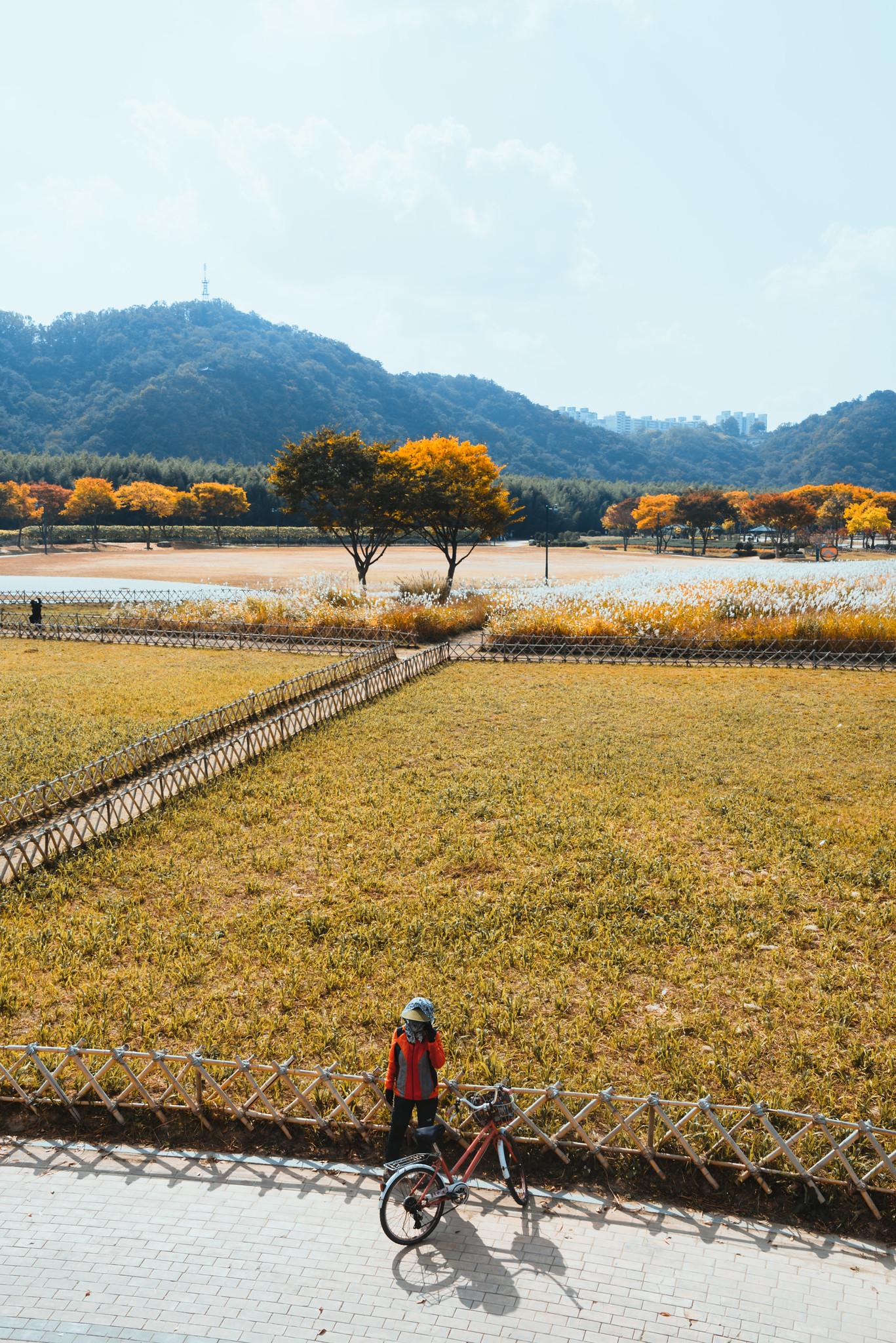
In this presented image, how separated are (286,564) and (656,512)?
201 ft

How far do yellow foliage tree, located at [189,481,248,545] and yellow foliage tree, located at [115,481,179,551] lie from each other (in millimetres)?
3067

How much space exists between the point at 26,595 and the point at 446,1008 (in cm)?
4261

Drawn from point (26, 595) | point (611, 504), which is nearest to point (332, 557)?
→ point (26, 595)

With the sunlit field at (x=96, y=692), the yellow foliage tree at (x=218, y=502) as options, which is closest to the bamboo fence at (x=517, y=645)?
the sunlit field at (x=96, y=692)

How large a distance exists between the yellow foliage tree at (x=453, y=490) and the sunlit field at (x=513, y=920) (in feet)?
89.1

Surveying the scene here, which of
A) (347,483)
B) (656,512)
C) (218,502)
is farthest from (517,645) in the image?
(656,512)

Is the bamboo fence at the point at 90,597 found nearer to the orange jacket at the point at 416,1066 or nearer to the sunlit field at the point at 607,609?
Answer: the sunlit field at the point at 607,609

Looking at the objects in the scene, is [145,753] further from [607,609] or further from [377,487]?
[377,487]

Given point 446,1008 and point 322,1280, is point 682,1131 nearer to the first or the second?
point 446,1008

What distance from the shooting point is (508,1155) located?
588 cm

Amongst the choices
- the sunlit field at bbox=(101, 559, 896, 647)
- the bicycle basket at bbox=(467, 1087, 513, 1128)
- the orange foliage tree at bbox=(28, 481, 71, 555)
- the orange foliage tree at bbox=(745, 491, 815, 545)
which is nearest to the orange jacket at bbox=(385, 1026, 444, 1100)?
the bicycle basket at bbox=(467, 1087, 513, 1128)

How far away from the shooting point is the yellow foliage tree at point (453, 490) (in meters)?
Answer: 41.2

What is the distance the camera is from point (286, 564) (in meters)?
68.8

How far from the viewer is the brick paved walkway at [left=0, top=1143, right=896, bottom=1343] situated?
467 centimetres
